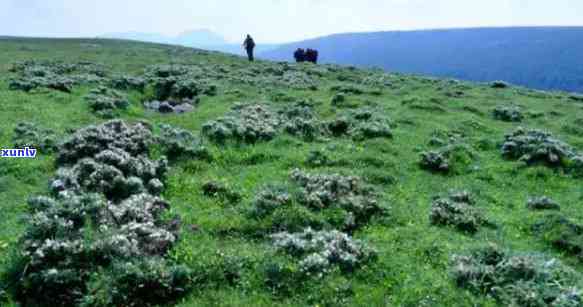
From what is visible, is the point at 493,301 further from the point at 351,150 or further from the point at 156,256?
the point at 351,150

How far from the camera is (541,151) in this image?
19609 millimetres

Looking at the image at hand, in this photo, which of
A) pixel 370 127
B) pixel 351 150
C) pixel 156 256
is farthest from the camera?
pixel 370 127

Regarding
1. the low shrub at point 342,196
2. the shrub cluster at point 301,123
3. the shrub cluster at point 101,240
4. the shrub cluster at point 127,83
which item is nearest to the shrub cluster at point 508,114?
the shrub cluster at point 301,123

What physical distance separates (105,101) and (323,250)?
1720cm

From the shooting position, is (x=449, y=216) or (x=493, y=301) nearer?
(x=493, y=301)

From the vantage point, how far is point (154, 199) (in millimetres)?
13141

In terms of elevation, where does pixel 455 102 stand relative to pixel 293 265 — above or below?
above

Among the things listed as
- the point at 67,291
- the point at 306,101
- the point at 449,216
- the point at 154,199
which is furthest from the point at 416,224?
the point at 306,101

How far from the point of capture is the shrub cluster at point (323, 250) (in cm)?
1051

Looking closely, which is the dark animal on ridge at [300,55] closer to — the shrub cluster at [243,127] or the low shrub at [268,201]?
the shrub cluster at [243,127]

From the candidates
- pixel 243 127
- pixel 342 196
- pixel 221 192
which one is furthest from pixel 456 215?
pixel 243 127

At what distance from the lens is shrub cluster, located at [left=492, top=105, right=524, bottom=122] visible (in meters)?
28.3

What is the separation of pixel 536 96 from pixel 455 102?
11491 mm
